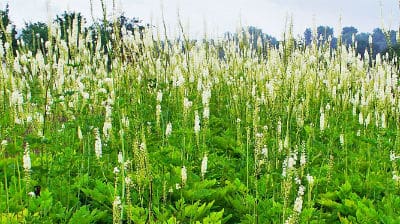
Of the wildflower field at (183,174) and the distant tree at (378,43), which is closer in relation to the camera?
the wildflower field at (183,174)

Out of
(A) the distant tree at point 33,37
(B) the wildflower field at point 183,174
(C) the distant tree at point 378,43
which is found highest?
(C) the distant tree at point 378,43

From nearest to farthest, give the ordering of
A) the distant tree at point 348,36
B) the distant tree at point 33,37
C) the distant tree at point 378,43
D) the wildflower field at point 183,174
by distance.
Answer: the wildflower field at point 183,174 → the distant tree at point 33,37 → the distant tree at point 348,36 → the distant tree at point 378,43

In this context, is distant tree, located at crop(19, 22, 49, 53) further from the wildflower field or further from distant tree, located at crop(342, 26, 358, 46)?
distant tree, located at crop(342, 26, 358, 46)

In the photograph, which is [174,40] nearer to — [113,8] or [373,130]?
[373,130]

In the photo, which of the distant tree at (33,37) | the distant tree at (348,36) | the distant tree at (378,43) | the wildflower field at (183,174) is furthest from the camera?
the distant tree at (378,43)

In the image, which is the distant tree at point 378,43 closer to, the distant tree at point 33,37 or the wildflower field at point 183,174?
the distant tree at point 33,37

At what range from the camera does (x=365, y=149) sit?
508cm

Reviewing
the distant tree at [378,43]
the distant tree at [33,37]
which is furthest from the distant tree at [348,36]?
the distant tree at [33,37]

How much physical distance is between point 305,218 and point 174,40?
15.5ft

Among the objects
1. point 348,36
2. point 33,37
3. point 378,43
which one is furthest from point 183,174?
point 348,36

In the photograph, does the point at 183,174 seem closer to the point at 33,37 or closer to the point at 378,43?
the point at 33,37

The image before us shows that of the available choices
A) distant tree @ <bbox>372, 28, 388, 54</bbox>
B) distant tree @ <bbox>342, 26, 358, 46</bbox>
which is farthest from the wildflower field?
distant tree @ <bbox>372, 28, 388, 54</bbox>

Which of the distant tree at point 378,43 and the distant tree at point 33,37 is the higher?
the distant tree at point 378,43

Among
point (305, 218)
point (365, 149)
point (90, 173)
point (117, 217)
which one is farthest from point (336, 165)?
point (117, 217)
